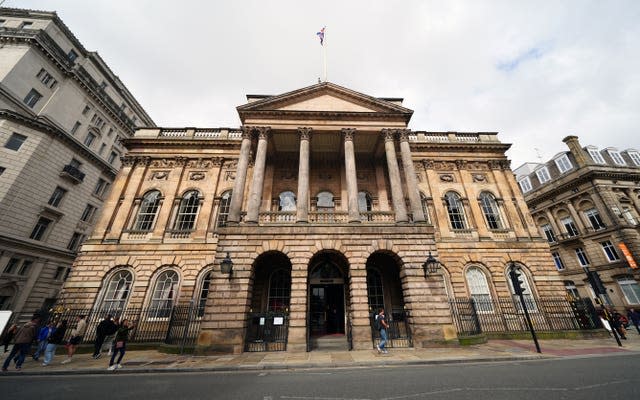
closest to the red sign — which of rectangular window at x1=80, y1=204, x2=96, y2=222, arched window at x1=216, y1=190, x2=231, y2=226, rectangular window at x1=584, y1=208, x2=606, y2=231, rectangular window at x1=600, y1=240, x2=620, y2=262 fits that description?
rectangular window at x1=600, y1=240, x2=620, y2=262

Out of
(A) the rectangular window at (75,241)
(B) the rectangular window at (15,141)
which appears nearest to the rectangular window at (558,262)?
(A) the rectangular window at (75,241)

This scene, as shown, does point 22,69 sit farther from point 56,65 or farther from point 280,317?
point 280,317

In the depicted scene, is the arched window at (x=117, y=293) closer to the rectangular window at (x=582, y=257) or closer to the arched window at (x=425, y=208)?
the arched window at (x=425, y=208)

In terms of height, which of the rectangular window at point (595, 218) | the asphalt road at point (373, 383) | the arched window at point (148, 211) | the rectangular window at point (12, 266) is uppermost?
the rectangular window at point (595, 218)

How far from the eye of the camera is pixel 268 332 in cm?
1058

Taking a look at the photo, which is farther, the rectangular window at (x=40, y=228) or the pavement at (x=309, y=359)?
the rectangular window at (x=40, y=228)

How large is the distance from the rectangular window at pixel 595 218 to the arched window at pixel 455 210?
60.3 ft

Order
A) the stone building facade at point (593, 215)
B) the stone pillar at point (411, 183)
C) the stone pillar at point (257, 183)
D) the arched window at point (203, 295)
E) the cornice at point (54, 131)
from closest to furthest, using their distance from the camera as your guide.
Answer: the stone pillar at point (257, 183) → the stone pillar at point (411, 183) → the arched window at point (203, 295) → the cornice at point (54, 131) → the stone building facade at point (593, 215)

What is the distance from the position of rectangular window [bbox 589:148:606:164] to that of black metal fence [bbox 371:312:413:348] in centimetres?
3017

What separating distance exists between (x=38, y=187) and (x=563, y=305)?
123ft

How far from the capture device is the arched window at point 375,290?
1348 cm

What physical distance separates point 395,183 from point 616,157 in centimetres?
3207

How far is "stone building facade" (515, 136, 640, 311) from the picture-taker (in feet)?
70.0

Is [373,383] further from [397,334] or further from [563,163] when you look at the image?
[563,163]
